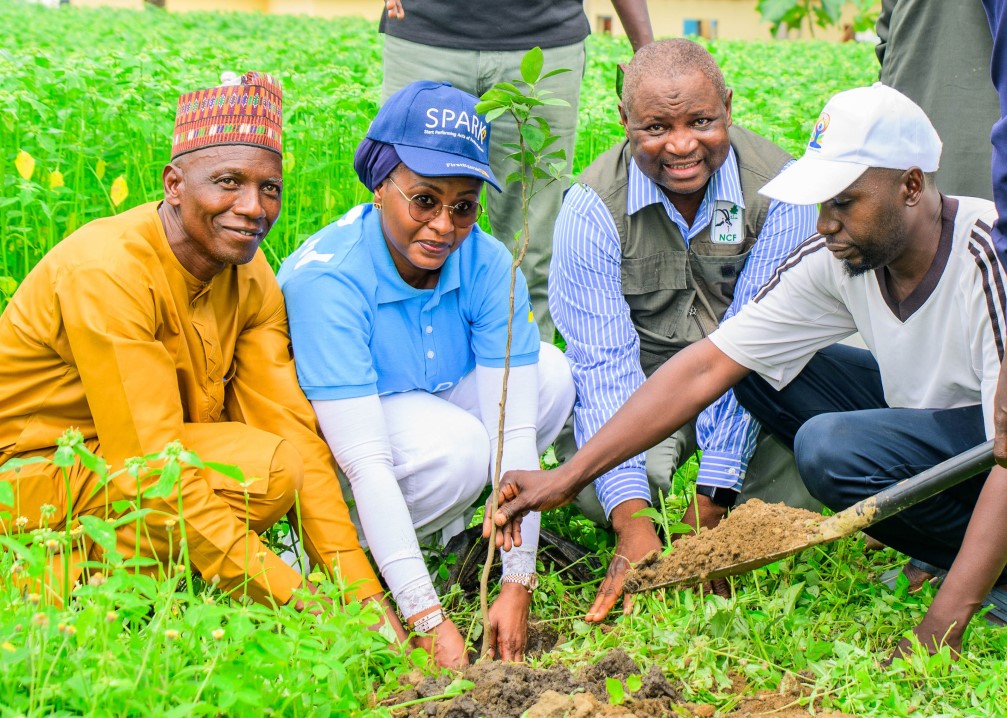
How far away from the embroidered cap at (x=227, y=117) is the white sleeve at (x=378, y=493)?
0.67 metres

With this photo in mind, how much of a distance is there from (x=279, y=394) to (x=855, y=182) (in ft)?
4.92

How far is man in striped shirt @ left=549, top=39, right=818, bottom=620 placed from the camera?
10.6 feet

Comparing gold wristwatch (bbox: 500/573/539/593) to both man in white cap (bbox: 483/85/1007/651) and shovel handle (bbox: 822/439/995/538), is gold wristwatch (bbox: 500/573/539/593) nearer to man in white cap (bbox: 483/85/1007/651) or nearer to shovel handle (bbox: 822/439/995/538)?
man in white cap (bbox: 483/85/1007/651)


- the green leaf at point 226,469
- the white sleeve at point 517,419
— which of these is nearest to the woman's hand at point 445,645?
the white sleeve at point 517,419

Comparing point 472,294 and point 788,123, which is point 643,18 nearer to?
point 472,294

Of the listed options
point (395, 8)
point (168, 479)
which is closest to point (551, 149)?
point (395, 8)

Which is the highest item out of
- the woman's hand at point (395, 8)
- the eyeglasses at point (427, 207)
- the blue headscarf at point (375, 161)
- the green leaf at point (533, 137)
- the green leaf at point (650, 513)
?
the woman's hand at point (395, 8)

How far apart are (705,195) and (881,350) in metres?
0.80

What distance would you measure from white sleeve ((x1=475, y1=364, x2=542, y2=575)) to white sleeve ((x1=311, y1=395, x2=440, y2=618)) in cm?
31

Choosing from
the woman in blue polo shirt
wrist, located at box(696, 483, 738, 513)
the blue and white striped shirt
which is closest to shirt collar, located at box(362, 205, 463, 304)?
the woman in blue polo shirt

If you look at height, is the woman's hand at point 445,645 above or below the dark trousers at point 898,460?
below

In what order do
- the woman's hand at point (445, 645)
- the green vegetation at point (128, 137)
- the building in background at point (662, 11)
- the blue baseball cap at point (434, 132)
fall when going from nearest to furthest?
the woman's hand at point (445, 645) → the blue baseball cap at point (434, 132) → the green vegetation at point (128, 137) → the building in background at point (662, 11)

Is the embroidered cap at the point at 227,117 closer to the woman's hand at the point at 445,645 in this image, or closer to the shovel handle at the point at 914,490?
the woman's hand at the point at 445,645

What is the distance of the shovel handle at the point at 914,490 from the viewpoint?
242 cm
